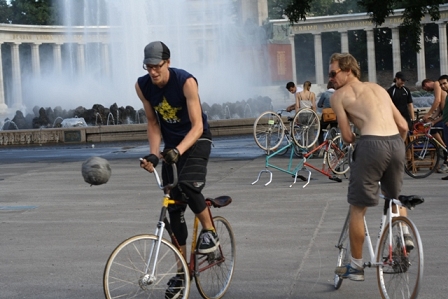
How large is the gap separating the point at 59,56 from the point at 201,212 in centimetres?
7629

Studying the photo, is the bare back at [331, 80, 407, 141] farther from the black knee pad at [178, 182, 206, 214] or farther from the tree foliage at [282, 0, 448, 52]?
the tree foliage at [282, 0, 448, 52]

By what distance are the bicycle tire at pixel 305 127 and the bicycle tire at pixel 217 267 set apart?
1106cm

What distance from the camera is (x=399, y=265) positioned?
21.7ft

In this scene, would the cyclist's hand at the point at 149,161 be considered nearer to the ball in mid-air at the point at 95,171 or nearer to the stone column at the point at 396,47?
the ball in mid-air at the point at 95,171

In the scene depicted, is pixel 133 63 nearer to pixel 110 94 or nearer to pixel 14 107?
pixel 110 94

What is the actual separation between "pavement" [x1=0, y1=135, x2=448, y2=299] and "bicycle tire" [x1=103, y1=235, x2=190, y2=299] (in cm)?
100

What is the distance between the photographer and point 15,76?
81.0 m

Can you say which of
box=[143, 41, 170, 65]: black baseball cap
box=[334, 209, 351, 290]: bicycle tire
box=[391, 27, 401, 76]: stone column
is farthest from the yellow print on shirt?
box=[391, 27, 401, 76]: stone column

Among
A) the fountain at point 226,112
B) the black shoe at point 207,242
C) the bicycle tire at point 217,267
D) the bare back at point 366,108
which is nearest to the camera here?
the bare back at point 366,108

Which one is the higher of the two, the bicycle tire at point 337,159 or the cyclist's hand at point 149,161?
the cyclist's hand at point 149,161

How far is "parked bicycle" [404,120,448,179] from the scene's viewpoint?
16828 mm

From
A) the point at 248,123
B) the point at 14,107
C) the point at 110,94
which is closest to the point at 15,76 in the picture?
the point at 14,107

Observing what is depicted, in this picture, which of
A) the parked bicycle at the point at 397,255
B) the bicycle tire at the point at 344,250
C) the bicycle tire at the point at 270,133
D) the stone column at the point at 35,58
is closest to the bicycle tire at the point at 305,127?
the bicycle tire at the point at 270,133

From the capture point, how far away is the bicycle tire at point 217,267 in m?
7.21
